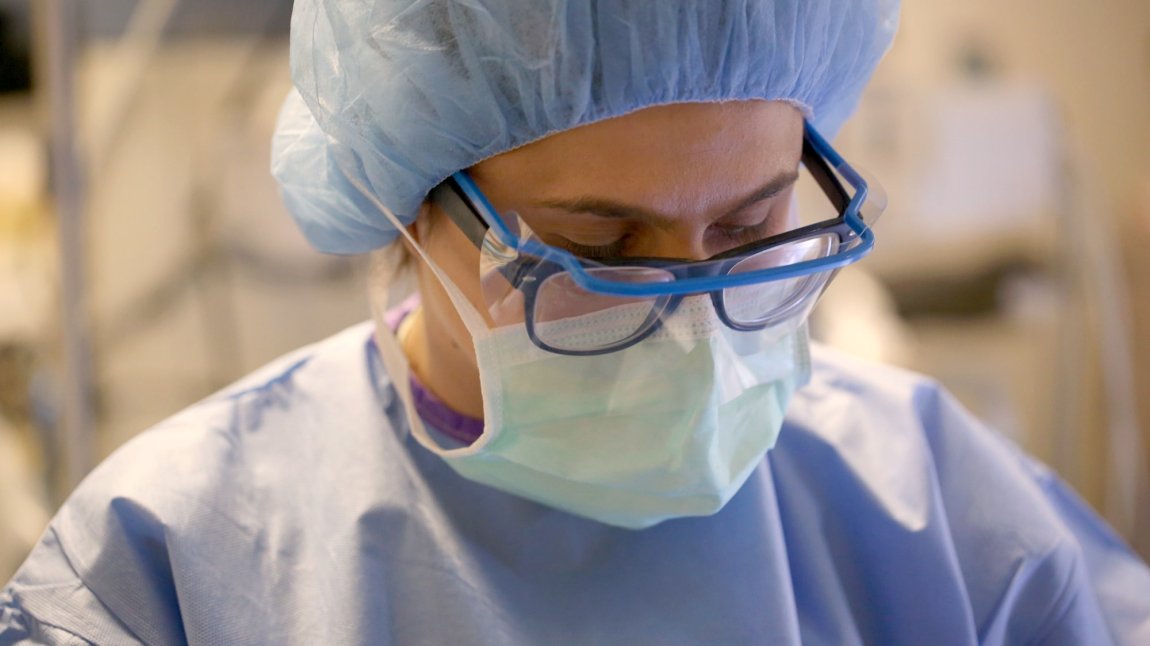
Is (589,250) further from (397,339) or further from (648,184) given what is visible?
(397,339)

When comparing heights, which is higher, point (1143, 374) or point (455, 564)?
point (455, 564)

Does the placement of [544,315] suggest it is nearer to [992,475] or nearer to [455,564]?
[455,564]

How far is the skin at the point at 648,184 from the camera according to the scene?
82cm

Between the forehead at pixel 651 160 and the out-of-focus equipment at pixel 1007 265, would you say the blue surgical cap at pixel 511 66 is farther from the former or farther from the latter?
the out-of-focus equipment at pixel 1007 265

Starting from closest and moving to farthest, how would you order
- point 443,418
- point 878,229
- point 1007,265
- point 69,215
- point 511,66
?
1. point 511,66
2. point 443,418
3. point 69,215
4. point 878,229
5. point 1007,265

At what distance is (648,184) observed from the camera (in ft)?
2.69

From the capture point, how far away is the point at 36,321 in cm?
252

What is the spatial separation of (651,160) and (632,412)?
0.70 ft

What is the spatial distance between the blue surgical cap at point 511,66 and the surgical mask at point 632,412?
0.35 feet

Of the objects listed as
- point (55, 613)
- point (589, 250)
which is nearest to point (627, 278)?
point (589, 250)

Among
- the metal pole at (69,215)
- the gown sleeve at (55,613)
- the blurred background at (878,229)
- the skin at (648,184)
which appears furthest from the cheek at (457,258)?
the blurred background at (878,229)

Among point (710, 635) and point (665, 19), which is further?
point (710, 635)

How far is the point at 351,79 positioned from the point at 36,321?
2029 mm

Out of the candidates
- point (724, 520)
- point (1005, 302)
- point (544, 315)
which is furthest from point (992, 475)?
point (1005, 302)
